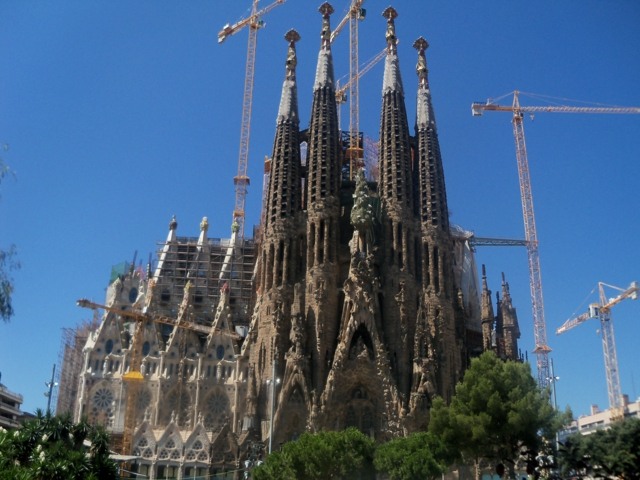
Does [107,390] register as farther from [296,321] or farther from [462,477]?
[462,477]

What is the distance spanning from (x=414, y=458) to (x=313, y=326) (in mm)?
23242

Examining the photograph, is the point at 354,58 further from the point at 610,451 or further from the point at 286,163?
the point at 610,451

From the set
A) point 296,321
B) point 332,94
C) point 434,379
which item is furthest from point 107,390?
point 332,94

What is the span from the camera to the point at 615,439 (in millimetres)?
36750

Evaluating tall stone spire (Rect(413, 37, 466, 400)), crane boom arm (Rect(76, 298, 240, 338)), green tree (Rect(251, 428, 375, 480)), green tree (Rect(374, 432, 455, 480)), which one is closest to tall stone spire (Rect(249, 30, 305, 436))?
crane boom arm (Rect(76, 298, 240, 338))

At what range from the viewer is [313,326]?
67.1m

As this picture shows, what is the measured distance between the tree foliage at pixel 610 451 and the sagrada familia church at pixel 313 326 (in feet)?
80.8

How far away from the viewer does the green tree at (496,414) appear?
145 ft

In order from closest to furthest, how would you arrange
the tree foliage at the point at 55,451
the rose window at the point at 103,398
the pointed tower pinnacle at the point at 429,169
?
1. the tree foliage at the point at 55,451
2. the rose window at the point at 103,398
3. the pointed tower pinnacle at the point at 429,169

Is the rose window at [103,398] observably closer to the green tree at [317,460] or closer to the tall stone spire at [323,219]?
the tall stone spire at [323,219]

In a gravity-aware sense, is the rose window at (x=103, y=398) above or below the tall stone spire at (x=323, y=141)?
below

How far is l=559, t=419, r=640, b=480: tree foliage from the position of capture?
3572 centimetres

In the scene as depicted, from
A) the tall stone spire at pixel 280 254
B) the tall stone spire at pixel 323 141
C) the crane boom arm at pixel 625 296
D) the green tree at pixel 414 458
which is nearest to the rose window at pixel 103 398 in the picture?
the tall stone spire at pixel 280 254

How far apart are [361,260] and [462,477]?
21.4 m
